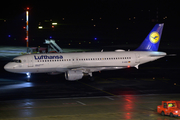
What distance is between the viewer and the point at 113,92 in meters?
35.8

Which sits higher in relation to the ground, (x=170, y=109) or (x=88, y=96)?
(x=170, y=109)

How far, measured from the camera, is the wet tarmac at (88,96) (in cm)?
2609

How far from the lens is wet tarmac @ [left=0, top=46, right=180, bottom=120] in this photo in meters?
26.1

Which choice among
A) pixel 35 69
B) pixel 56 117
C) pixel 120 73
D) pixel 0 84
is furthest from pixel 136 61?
pixel 56 117

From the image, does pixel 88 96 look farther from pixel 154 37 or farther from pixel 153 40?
pixel 154 37

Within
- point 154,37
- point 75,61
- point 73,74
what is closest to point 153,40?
point 154,37

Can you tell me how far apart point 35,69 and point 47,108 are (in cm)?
1531

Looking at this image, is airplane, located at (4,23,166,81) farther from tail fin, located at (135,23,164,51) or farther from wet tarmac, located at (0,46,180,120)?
wet tarmac, located at (0,46,180,120)

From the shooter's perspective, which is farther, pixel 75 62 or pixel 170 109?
pixel 75 62

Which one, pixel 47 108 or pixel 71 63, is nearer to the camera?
pixel 47 108

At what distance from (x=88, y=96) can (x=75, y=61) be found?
11219 mm

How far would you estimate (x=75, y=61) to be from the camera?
43.9 m

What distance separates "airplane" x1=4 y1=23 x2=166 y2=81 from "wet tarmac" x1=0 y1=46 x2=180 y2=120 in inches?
67.5

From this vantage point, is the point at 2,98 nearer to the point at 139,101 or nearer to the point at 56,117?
the point at 56,117
